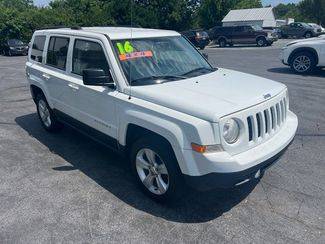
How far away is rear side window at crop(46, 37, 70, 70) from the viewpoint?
5.30m

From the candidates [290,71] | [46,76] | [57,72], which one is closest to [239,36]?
[290,71]

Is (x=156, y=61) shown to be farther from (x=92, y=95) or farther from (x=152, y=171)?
(x=152, y=171)

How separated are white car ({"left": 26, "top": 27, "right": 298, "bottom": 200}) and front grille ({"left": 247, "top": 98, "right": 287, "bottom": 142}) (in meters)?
0.01

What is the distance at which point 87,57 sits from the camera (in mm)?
4770

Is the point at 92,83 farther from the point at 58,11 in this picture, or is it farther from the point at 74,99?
the point at 58,11

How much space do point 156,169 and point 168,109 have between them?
2.52 ft

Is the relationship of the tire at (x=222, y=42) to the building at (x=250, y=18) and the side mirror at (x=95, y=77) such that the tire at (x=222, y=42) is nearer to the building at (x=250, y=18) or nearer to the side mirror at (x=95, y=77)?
the building at (x=250, y=18)

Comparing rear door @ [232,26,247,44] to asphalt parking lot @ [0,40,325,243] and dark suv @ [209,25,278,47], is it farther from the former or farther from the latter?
asphalt parking lot @ [0,40,325,243]

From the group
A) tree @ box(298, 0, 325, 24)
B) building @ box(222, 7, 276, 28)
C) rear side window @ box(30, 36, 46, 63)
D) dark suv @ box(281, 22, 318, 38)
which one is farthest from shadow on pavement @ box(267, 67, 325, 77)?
tree @ box(298, 0, 325, 24)

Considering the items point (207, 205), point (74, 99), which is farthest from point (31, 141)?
point (207, 205)

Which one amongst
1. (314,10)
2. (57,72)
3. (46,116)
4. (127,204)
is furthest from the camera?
(314,10)

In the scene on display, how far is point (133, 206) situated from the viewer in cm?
396

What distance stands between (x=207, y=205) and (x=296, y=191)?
45.6 inches

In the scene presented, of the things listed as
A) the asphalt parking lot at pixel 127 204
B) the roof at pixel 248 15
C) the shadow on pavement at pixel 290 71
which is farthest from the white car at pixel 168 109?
the roof at pixel 248 15
